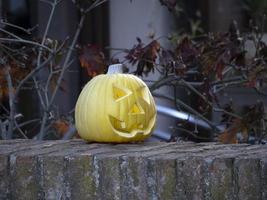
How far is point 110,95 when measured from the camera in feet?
8.84

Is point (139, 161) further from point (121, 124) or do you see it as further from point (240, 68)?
point (240, 68)

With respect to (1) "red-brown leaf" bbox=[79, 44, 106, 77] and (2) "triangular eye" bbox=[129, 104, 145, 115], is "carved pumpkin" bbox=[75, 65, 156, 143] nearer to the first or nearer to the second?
(2) "triangular eye" bbox=[129, 104, 145, 115]

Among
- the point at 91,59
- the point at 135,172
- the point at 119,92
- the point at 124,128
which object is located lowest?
the point at 135,172

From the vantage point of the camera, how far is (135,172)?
2385 mm

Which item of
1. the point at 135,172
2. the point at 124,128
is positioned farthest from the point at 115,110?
the point at 135,172

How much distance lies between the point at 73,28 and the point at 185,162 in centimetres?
423

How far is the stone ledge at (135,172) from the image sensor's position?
228 centimetres

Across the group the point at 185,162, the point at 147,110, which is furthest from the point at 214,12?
the point at 185,162

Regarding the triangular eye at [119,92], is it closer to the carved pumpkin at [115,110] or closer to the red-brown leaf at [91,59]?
the carved pumpkin at [115,110]

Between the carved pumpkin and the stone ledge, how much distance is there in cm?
6

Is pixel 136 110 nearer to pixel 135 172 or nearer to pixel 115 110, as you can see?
pixel 115 110

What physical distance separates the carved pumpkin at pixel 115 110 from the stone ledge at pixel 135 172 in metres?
0.06

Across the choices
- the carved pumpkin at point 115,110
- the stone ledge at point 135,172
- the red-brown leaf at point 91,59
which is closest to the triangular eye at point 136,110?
the carved pumpkin at point 115,110

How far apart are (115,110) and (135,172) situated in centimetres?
36
